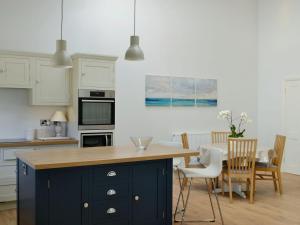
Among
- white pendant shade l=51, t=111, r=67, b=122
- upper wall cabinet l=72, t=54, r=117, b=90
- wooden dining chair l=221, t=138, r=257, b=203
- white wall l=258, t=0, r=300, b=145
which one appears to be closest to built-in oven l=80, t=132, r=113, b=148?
white pendant shade l=51, t=111, r=67, b=122

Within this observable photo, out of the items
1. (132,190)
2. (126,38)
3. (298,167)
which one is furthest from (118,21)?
(298,167)

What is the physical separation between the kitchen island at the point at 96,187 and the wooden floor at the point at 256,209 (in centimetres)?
97

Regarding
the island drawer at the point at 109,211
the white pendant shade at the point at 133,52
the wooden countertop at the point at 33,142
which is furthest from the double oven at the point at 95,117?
the island drawer at the point at 109,211

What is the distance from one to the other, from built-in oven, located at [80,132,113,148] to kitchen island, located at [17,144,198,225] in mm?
1615

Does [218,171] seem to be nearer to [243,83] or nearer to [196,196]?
[196,196]

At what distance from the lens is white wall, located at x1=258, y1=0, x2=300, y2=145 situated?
7703 mm

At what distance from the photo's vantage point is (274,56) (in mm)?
8141

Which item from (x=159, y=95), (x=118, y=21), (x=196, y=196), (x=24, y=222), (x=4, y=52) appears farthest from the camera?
(x=159, y=95)

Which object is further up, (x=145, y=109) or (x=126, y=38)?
(x=126, y=38)

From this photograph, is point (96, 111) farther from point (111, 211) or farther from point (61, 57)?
point (111, 211)

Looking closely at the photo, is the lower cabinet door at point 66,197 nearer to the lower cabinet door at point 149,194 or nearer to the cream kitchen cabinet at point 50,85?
the lower cabinet door at point 149,194

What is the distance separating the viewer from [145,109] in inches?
280

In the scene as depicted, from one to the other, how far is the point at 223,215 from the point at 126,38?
12.3 ft

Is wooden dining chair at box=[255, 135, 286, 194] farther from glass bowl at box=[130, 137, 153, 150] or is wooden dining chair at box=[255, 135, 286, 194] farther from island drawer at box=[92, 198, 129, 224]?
island drawer at box=[92, 198, 129, 224]
